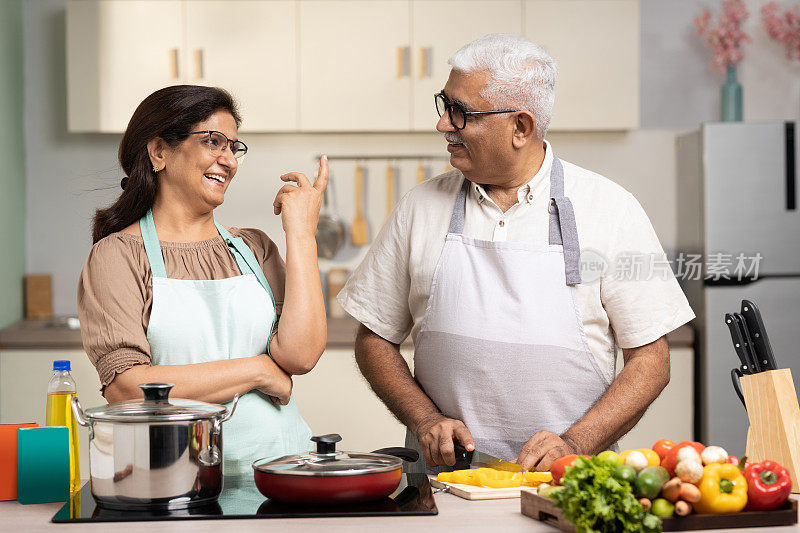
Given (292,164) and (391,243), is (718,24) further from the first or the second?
(391,243)

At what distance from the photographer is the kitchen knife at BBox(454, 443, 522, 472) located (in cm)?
155

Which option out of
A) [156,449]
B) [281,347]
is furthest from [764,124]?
[156,449]

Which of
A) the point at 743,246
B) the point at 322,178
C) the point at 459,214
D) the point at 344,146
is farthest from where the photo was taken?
the point at 344,146

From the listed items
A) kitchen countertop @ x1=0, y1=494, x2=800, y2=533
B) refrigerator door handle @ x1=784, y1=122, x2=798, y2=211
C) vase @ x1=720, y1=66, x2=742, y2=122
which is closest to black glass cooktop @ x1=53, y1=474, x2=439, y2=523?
kitchen countertop @ x1=0, y1=494, x2=800, y2=533

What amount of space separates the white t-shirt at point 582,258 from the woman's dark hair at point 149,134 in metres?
0.47

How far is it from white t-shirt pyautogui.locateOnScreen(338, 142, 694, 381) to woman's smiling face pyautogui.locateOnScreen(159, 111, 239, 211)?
15.7 inches

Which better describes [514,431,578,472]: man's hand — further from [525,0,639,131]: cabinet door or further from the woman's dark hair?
[525,0,639,131]: cabinet door

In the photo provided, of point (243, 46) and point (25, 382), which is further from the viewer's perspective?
point (243, 46)

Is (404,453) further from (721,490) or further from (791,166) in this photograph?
(791,166)

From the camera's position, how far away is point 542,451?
5.18 feet

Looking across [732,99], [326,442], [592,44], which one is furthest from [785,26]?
Answer: [326,442]

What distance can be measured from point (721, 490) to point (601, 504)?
232 millimetres

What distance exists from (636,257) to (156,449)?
40.7 inches

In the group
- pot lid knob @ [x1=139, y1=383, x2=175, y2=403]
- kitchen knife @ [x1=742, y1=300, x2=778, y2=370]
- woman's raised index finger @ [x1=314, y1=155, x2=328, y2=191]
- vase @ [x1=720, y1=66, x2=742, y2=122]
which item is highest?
vase @ [x1=720, y1=66, x2=742, y2=122]
